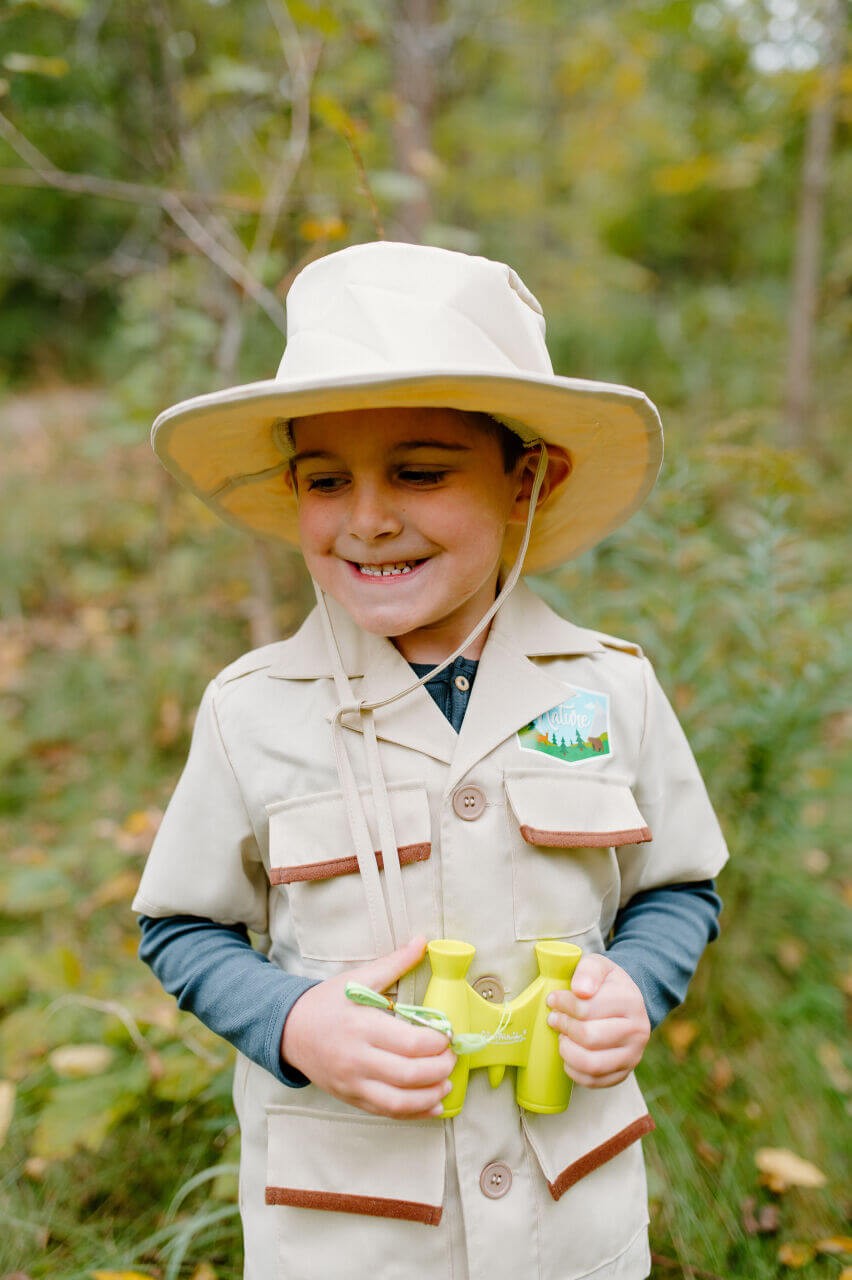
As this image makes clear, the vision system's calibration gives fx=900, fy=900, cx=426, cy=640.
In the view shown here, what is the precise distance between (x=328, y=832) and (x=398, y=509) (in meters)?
0.49

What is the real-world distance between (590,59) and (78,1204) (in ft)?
19.4

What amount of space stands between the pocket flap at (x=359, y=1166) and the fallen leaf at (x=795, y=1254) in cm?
121

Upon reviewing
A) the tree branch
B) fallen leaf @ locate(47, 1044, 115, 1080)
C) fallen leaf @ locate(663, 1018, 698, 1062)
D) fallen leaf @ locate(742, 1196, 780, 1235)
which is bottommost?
fallen leaf @ locate(742, 1196, 780, 1235)

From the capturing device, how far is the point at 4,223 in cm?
1095

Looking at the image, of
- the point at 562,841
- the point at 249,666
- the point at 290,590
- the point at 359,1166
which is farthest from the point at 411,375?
the point at 290,590

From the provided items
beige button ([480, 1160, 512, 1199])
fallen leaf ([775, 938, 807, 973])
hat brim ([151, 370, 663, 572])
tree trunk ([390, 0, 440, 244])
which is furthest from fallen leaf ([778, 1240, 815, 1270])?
tree trunk ([390, 0, 440, 244])

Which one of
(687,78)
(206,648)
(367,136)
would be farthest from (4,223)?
(367,136)

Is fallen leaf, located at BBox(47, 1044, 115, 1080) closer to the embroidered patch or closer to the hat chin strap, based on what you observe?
the hat chin strap

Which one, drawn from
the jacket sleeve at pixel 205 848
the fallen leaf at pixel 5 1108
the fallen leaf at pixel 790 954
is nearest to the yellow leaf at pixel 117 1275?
the fallen leaf at pixel 5 1108

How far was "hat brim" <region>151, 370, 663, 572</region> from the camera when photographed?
47.0 inches

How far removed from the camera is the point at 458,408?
1309mm

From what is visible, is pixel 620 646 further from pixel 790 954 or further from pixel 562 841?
pixel 790 954

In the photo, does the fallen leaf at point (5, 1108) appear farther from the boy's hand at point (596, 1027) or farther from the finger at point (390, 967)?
the boy's hand at point (596, 1027)

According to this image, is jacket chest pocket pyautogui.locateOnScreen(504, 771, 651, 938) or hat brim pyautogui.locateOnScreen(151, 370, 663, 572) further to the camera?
jacket chest pocket pyautogui.locateOnScreen(504, 771, 651, 938)
